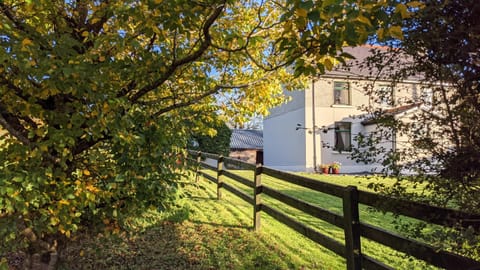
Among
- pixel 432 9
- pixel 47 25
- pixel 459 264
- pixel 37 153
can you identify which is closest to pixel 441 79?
pixel 432 9

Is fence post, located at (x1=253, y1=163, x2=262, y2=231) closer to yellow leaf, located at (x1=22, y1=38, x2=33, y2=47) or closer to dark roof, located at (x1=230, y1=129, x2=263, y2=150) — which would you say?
yellow leaf, located at (x1=22, y1=38, x2=33, y2=47)

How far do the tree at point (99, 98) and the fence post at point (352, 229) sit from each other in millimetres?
1335

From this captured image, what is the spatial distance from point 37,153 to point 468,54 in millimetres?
2882

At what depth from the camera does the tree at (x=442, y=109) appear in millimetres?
1761

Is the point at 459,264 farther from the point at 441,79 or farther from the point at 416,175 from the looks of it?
the point at 441,79

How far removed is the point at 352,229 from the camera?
339 centimetres

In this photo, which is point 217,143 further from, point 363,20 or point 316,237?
point 363,20

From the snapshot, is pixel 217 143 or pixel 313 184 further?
pixel 217 143

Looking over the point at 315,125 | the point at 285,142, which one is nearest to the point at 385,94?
the point at 315,125

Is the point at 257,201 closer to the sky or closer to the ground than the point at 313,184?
closer to the ground

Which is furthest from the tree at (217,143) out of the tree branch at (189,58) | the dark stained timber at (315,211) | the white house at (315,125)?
the tree branch at (189,58)

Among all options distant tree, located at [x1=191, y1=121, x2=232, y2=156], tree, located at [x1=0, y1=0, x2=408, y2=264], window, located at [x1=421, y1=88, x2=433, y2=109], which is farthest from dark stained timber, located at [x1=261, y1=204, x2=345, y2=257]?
distant tree, located at [x1=191, y1=121, x2=232, y2=156]

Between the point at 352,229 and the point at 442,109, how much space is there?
5.78 ft

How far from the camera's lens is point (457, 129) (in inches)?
72.6
